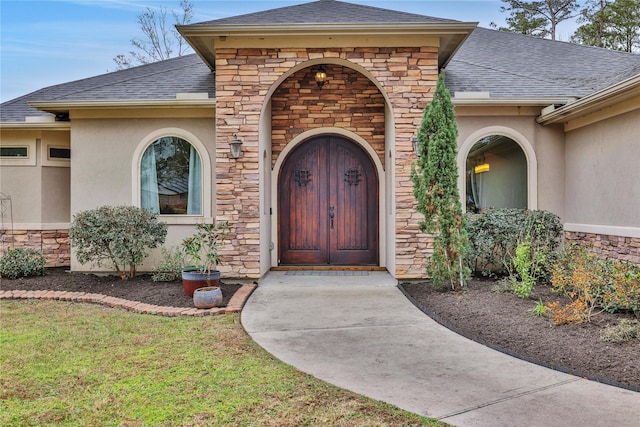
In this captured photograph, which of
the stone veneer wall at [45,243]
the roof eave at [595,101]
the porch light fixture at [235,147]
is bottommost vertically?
the stone veneer wall at [45,243]

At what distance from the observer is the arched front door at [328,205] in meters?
8.63

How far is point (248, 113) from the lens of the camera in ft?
23.3

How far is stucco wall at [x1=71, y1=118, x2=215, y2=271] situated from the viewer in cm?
788

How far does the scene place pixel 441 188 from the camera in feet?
19.5

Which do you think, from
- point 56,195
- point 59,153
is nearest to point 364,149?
point 59,153

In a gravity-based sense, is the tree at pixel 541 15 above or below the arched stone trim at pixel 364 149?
above

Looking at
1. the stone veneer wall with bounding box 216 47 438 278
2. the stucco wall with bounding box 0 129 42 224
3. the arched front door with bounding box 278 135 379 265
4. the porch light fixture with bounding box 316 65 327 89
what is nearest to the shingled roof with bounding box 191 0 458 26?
the stone veneer wall with bounding box 216 47 438 278

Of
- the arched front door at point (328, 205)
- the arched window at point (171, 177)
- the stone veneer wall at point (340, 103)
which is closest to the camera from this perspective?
the arched window at point (171, 177)

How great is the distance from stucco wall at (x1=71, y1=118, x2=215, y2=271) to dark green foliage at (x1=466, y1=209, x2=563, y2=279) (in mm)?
4586

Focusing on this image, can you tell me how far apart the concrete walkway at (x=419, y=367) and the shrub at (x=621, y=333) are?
2.87ft

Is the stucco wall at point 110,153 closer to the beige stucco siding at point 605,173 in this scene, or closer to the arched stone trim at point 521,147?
the arched stone trim at point 521,147

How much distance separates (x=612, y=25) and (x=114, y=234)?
20.7 m

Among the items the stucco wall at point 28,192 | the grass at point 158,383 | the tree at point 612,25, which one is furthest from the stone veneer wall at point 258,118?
the tree at point 612,25

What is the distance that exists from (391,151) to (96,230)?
4792 mm
